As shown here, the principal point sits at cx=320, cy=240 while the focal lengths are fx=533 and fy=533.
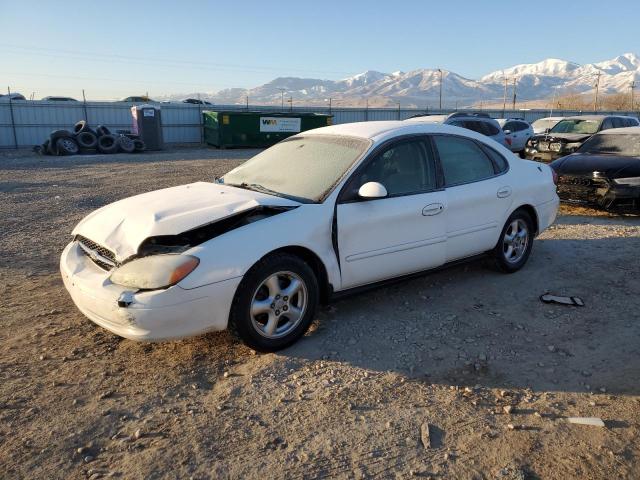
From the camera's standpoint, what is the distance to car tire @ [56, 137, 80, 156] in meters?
20.3

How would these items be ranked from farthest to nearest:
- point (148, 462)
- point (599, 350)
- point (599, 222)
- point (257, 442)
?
point (599, 222) → point (599, 350) → point (257, 442) → point (148, 462)

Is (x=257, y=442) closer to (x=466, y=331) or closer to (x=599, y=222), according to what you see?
(x=466, y=331)

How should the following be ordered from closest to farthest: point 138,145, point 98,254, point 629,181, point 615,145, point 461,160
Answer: point 98,254, point 461,160, point 629,181, point 615,145, point 138,145

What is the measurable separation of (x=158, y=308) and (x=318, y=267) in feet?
4.03

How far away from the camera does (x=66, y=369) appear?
3.50 metres

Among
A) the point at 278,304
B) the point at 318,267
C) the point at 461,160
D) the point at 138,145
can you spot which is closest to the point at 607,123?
the point at 461,160

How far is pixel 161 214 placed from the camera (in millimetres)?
3717

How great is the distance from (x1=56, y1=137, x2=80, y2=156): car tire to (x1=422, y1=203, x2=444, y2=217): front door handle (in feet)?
63.2

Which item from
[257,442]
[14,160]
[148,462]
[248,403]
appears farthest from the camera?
[14,160]

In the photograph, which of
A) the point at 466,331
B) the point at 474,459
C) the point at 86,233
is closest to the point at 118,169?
the point at 86,233

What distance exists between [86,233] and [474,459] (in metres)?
3.05

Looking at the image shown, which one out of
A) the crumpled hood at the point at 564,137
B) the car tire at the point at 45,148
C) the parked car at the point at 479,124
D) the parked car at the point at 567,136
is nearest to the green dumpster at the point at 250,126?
the car tire at the point at 45,148

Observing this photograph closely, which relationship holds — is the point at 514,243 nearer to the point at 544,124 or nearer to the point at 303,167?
the point at 303,167

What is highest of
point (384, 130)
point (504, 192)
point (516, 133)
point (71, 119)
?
point (71, 119)
